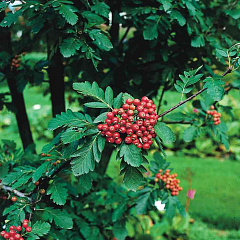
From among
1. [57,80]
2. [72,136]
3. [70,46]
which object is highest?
[70,46]

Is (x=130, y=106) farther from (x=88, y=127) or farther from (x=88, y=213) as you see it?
A: (x=88, y=213)

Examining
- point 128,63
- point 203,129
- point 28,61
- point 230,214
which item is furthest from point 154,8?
point 230,214

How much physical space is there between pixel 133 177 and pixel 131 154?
0.10m

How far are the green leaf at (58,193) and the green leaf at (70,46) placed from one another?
23.9 inches

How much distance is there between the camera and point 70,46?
1.49 meters

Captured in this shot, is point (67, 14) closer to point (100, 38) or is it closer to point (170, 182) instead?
point (100, 38)

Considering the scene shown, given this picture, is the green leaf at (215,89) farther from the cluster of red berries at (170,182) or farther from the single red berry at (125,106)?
the cluster of red berries at (170,182)

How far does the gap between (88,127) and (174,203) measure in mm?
973

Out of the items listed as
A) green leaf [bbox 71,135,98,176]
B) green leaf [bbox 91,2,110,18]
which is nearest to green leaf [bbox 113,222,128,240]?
green leaf [bbox 71,135,98,176]

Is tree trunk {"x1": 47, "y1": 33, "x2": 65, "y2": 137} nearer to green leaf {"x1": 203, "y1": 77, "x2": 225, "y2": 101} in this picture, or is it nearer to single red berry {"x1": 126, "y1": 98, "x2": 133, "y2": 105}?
single red berry {"x1": 126, "y1": 98, "x2": 133, "y2": 105}

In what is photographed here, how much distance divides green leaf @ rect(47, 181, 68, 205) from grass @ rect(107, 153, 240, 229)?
180 centimetres

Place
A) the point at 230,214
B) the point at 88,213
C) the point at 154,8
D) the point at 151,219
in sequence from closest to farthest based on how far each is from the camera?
1. the point at 154,8
2. the point at 88,213
3. the point at 151,219
4. the point at 230,214

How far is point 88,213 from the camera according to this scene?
7.03 ft

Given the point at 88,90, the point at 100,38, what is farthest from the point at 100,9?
the point at 88,90
